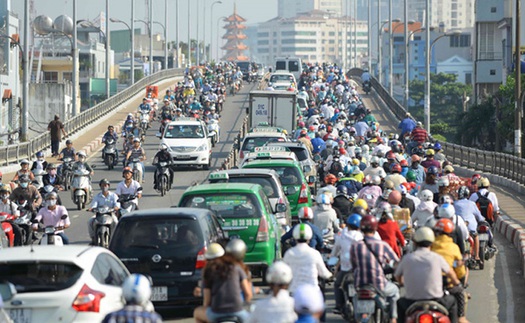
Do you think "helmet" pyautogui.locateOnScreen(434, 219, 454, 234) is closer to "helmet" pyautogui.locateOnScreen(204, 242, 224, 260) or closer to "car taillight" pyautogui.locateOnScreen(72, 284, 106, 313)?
"helmet" pyautogui.locateOnScreen(204, 242, 224, 260)

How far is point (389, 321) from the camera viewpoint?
14.4 meters

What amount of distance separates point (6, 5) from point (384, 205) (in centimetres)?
6632

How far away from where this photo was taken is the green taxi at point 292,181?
25734 millimetres

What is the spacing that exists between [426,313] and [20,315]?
3741 millimetres

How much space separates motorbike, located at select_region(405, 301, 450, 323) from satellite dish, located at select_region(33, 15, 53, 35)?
103923mm

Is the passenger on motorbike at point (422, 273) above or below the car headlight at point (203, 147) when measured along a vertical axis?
below

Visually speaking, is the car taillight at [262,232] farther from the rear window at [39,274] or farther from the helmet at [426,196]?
the rear window at [39,274]

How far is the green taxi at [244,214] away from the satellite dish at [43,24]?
97.7m

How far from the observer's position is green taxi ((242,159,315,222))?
84.4 ft

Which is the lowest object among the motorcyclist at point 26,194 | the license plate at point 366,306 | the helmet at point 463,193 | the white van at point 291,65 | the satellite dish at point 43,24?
the license plate at point 366,306

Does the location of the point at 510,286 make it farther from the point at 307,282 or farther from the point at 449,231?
the point at 307,282

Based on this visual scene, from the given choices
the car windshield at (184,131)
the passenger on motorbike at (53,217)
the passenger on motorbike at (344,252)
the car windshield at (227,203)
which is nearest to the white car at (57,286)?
the passenger on motorbike at (344,252)

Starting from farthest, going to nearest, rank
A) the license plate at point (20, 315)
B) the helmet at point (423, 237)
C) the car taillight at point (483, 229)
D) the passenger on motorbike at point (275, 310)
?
the car taillight at point (483, 229) < the helmet at point (423, 237) < the license plate at point (20, 315) < the passenger on motorbike at point (275, 310)

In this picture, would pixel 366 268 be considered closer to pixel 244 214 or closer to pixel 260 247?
pixel 260 247
